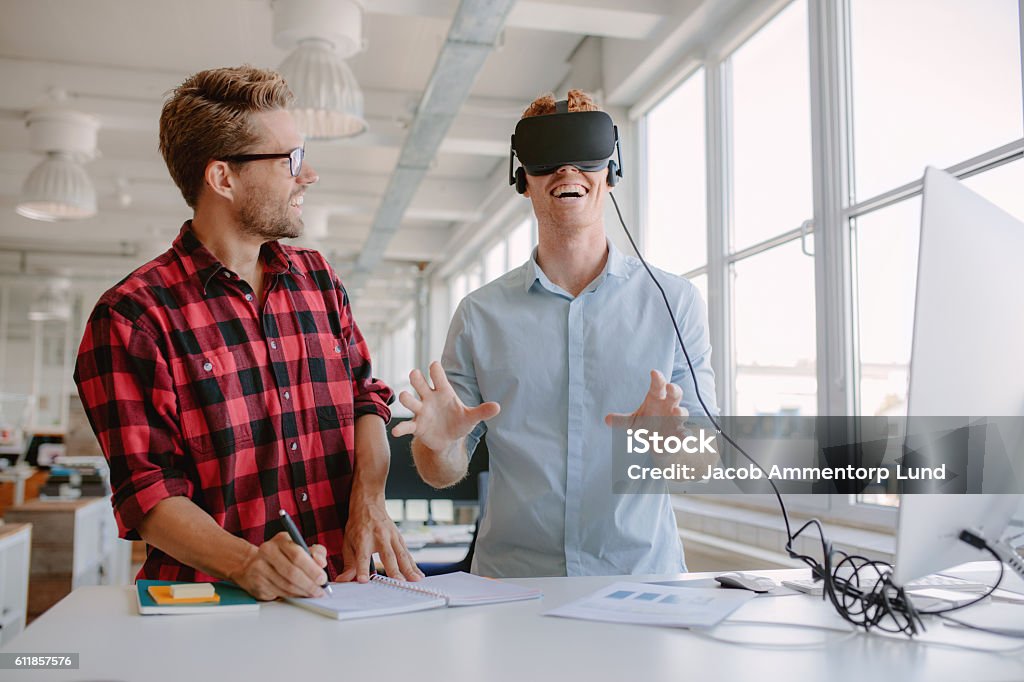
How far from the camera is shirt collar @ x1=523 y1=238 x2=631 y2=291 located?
1812 millimetres

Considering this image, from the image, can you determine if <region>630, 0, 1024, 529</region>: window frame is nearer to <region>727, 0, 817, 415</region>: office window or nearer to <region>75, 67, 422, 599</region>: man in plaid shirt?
<region>727, 0, 817, 415</region>: office window

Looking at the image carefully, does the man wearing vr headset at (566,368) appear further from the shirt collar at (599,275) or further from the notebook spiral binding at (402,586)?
the notebook spiral binding at (402,586)

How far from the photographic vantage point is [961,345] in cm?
96

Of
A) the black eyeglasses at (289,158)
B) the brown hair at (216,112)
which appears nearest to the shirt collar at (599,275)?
the black eyeglasses at (289,158)

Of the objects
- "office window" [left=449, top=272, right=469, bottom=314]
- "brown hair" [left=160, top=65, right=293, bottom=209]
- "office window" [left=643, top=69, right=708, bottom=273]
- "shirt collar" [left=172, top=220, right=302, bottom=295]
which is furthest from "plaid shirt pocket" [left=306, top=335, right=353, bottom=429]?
"office window" [left=449, top=272, right=469, bottom=314]

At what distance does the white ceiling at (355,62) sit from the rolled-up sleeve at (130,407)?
3.15 m

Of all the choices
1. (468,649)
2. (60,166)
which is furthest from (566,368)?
(60,166)

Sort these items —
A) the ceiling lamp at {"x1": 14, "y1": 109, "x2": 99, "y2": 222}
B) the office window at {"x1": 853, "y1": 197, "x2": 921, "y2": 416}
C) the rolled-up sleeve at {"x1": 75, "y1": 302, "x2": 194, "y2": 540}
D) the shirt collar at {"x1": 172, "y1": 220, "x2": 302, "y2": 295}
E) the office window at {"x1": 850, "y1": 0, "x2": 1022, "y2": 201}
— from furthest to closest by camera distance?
1. the ceiling lamp at {"x1": 14, "y1": 109, "x2": 99, "y2": 222}
2. the office window at {"x1": 853, "y1": 197, "x2": 921, "y2": 416}
3. the office window at {"x1": 850, "y1": 0, "x2": 1022, "y2": 201}
4. the shirt collar at {"x1": 172, "y1": 220, "x2": 302, "y2": 295}
5. the rolled-up sleeve at {"x1": 75, "y1": 302, "x2": 194, "y2": 540}

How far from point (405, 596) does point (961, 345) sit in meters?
0.82

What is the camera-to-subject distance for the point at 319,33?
12.4 ft

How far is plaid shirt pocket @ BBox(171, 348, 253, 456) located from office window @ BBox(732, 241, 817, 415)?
2636mm

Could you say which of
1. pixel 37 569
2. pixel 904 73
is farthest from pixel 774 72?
pixel 37 569

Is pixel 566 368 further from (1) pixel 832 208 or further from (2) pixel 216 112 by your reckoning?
(1) pixel 832 208

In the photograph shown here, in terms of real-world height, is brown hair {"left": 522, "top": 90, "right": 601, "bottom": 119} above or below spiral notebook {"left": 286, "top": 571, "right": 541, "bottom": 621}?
above
